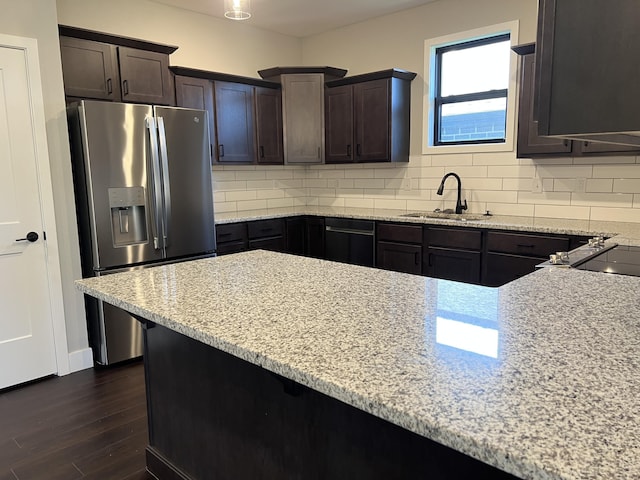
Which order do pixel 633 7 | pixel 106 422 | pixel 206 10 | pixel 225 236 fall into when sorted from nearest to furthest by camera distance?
pixel 633 7 < pixel 106 422 < pixel 225 236 < pixel 206 10

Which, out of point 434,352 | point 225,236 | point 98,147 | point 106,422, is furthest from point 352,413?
point 225,236

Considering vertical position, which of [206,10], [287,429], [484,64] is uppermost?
[206,10]

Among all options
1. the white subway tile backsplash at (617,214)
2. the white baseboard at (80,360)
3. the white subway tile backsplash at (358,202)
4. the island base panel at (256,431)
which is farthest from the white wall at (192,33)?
the white subway tile backsplash at (617,214)

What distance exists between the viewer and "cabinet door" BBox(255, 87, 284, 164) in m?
4.45

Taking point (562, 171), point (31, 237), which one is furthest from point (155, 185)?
point (562, 171)

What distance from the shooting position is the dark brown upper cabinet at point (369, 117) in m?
4.19

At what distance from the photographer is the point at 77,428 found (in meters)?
2.48

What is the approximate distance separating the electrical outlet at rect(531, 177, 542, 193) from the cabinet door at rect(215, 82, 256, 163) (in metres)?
2.47

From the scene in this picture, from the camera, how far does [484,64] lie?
401cm

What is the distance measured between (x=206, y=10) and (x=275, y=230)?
209 centimetres

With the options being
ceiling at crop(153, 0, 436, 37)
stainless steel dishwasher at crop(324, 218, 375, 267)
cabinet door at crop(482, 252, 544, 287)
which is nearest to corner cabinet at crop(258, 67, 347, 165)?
ceiling at crop(153, 0, 436, 37)

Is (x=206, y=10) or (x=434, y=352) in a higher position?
(x=206, y=10)

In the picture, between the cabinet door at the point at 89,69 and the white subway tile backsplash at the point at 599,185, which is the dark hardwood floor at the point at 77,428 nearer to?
the cabinet door at the point at 89,69

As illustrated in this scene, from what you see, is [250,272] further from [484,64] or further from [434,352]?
[484,64]
